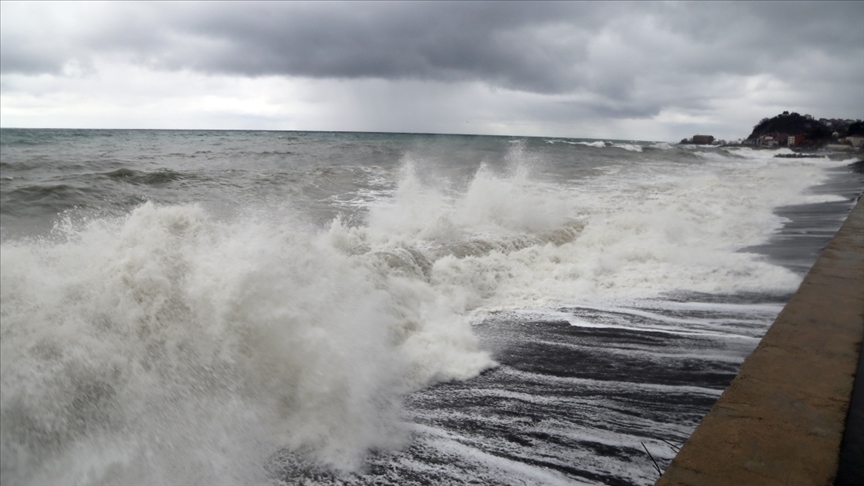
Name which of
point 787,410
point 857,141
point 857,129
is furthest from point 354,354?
point 857,129

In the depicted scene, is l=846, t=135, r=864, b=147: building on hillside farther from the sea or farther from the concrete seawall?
the concrete seawall

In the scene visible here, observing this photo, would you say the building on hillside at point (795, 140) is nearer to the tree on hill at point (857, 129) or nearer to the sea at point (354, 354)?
the tree on hill at point (857, 129)

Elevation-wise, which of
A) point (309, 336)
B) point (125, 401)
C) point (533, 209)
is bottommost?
point (125, 401)

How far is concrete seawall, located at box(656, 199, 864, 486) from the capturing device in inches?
73.1

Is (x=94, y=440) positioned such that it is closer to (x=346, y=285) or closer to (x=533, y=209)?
(x=346, y=285)

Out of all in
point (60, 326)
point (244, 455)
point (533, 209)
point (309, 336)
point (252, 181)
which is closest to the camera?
point (244, 455)

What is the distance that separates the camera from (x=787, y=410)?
225 centimetres

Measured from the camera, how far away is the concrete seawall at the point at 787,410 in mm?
1857

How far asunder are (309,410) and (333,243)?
3.73 m

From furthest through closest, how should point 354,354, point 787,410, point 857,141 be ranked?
point 857,141 → point 354,354 → point 787,410

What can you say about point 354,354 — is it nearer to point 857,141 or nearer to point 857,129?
point 857,141

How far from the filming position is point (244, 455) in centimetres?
292

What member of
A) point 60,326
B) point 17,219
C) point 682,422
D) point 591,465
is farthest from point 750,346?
point 17,219

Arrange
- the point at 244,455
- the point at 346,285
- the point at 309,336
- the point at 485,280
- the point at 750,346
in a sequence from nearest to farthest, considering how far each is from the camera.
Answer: the point at 244,455, the point at 309,336, the point at 750,346, the point at 346,285, the point at 485,280
